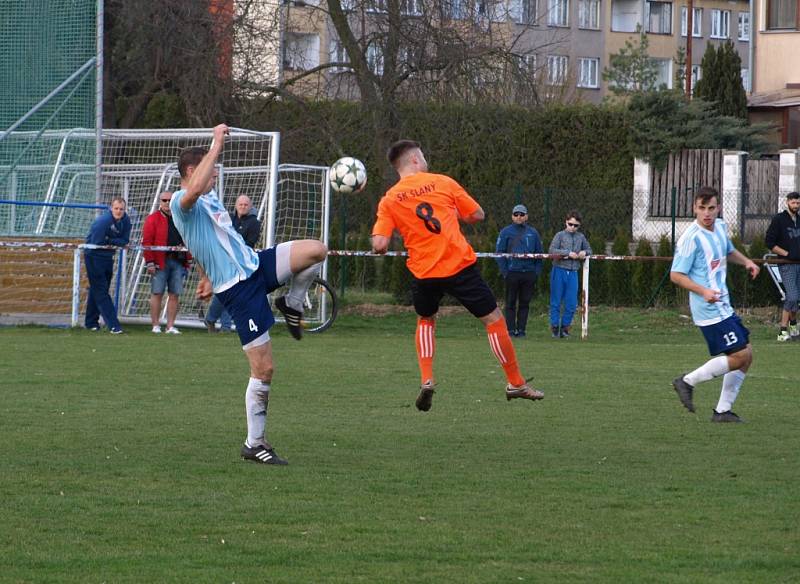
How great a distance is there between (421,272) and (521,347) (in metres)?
8.00

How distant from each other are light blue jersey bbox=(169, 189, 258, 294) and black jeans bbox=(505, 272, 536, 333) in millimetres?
11998

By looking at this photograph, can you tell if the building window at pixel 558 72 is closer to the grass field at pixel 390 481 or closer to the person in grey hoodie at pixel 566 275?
the person in grey hoodie at pixel 566 275

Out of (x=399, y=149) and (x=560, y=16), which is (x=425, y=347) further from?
(x=560, y=16)

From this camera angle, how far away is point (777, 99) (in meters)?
40.8

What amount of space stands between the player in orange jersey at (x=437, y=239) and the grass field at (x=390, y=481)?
0.60 m

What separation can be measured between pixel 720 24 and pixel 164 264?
5687 cm

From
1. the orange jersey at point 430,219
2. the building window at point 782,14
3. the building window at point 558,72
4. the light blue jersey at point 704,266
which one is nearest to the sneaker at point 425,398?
the orange jersey at point 430,219

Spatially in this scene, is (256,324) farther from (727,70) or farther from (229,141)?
(727,70)

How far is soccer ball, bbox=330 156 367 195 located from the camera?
15047 millimetres

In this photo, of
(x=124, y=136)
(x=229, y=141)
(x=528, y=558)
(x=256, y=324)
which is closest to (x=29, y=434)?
(x=256, y=324)

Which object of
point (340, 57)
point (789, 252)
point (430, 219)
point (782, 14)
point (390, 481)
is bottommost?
point (390, 481)

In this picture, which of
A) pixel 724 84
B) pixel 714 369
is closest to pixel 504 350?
pixel 714 369

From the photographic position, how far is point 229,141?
2314 cm

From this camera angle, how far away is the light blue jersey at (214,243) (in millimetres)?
8062
